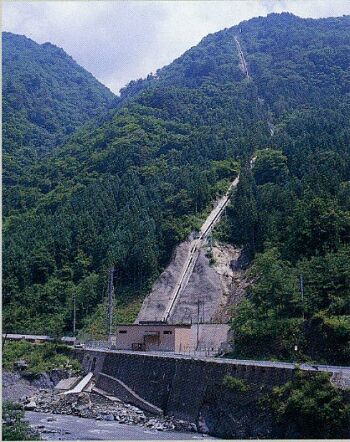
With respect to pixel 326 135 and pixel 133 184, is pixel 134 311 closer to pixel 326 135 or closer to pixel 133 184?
pixel 133 184

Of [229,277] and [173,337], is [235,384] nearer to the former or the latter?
[173,337]

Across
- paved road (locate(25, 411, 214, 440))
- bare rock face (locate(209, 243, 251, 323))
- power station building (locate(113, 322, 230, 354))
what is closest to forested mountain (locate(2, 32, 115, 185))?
bare rock face (locate(209, 243, 251, 323))

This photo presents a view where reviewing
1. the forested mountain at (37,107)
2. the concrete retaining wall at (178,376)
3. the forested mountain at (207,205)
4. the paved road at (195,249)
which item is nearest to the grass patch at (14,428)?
the concrete retaining wall at (178,376)

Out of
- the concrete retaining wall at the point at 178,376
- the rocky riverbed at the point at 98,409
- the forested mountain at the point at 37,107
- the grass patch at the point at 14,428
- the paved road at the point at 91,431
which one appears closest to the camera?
the grass patch at the point at 14,428

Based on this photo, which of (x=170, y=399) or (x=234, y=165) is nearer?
(x=170, y=399)

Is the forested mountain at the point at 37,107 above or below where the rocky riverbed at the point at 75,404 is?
above

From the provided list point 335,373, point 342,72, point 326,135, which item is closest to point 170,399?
point 335,373

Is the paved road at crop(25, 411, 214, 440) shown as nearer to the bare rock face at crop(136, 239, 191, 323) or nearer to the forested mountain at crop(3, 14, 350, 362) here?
the forested mountain at crop(3, 14, 350, 362)

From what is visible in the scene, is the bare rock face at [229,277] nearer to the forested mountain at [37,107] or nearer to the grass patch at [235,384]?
the grass patch at [235,384]
